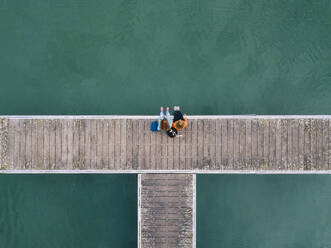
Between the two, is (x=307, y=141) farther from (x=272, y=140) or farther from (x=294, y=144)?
(x=272, y=140)

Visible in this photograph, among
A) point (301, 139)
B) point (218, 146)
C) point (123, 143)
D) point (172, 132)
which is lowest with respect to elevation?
point (218, 146)

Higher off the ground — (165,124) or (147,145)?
(165,124)

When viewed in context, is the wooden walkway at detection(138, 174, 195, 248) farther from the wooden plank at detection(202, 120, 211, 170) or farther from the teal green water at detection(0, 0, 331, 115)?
the teal green water at detection(0, 0, 331, 115)

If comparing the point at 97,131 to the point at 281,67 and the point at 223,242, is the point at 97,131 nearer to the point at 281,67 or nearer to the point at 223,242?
the point at 223,242

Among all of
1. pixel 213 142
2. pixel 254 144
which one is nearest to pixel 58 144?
A: pixel 213 142

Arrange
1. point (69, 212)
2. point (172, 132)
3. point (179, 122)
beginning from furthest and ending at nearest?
point (69, 212), point (172, 132), point (179, 122)

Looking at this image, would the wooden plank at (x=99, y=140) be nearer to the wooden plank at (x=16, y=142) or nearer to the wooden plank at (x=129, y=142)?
the wooden plank at (x=129, y=142)

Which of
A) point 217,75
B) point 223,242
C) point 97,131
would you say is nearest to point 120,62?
point 97,131

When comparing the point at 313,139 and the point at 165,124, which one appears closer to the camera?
the point at 165,124

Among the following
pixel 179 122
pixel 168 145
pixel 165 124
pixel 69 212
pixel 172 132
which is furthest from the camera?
pixel 69 212
